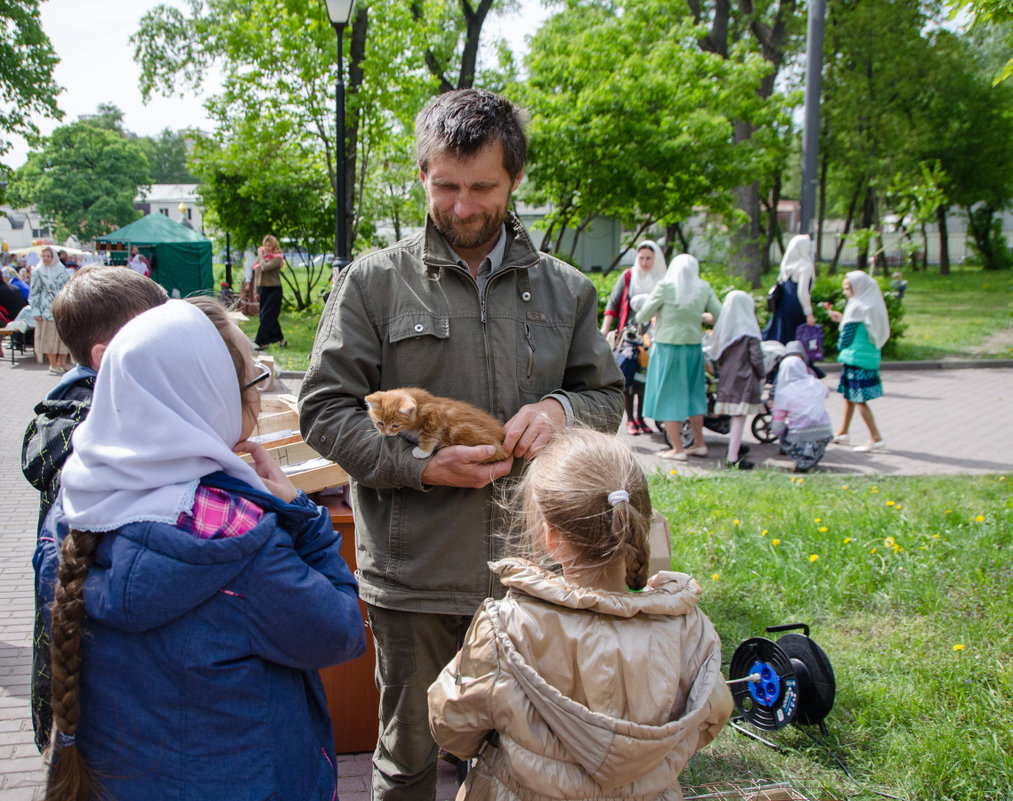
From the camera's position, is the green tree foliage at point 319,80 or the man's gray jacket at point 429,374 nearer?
the man's gray jacket at point 429,374

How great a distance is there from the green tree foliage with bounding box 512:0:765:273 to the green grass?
8.79m

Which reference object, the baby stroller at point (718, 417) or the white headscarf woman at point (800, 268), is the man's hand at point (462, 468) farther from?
the white headscarf woman at point (800, 268)

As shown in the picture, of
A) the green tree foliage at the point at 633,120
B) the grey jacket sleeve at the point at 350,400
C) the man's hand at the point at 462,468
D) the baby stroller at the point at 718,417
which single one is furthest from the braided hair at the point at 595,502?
the green tree foliage at the point at 633,120

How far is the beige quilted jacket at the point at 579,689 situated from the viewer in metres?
1.76

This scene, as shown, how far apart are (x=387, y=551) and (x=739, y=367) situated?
22.6ft

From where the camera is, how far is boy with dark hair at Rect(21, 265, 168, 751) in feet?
6.82

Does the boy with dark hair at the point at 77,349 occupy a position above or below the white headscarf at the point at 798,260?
below

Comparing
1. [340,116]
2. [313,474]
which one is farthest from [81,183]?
[313,474]

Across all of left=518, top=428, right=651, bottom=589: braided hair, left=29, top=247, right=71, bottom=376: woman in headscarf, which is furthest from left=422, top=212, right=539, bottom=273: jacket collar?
left=29, top=247, right=71, bottom=376: woman in headscarf

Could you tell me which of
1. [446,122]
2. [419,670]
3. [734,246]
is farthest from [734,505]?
[734,246]

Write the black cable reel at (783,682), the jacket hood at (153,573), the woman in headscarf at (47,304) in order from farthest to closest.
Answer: the woman in headscarf at (47,304)
the black cable reel at (783,682)
the jacket hood at (153,573)

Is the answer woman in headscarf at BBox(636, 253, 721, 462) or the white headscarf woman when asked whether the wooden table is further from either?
the white headscarf woman

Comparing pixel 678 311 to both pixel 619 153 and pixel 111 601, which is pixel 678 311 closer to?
pixel 619 153

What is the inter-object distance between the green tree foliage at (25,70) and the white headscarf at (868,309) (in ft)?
108
